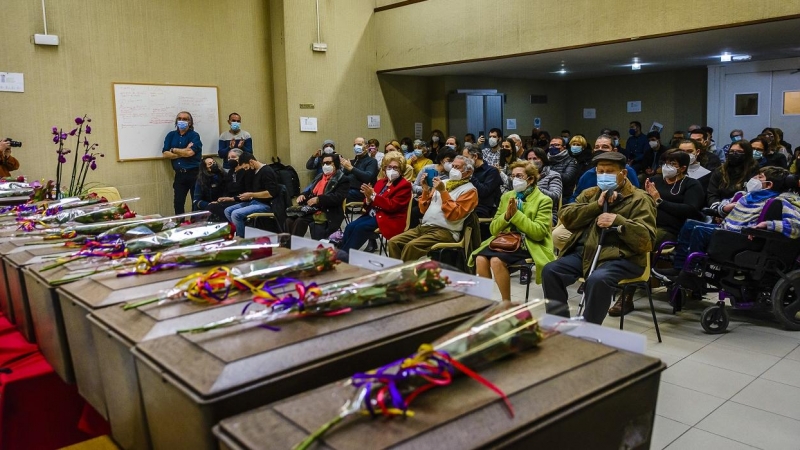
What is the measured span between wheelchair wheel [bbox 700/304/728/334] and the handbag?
4.12 ft

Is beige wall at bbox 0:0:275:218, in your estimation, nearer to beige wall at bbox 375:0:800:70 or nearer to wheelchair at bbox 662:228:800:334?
beige wall at bbox 375:0:800:70

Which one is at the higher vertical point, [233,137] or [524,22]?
[524,22]

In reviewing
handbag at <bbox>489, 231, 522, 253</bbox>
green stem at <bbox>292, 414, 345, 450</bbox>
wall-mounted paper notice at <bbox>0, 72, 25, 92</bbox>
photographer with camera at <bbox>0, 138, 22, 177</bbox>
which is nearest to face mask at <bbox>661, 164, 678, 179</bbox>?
handbag at <bbox>489, 231, 522, 253</bbox>

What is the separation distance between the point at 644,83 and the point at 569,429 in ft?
41.2

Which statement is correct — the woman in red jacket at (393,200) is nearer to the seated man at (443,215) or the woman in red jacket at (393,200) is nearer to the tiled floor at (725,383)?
the seated man at (443,215)

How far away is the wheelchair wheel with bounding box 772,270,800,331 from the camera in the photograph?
4059 millimetres

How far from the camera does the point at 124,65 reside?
8234 mm

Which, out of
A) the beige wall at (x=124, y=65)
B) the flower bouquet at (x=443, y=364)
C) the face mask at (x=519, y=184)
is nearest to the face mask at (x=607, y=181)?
the face mask at (x=519, y=184)

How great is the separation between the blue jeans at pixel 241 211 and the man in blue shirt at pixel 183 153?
191 cm

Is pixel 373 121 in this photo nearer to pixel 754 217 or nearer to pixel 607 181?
pixel 607 181

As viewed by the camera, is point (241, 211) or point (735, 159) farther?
point (241, 211)

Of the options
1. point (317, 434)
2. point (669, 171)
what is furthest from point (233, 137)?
point (317, 434)

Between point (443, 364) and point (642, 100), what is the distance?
12.6 metres

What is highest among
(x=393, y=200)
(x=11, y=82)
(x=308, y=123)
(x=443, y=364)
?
(x=11, y=82)
